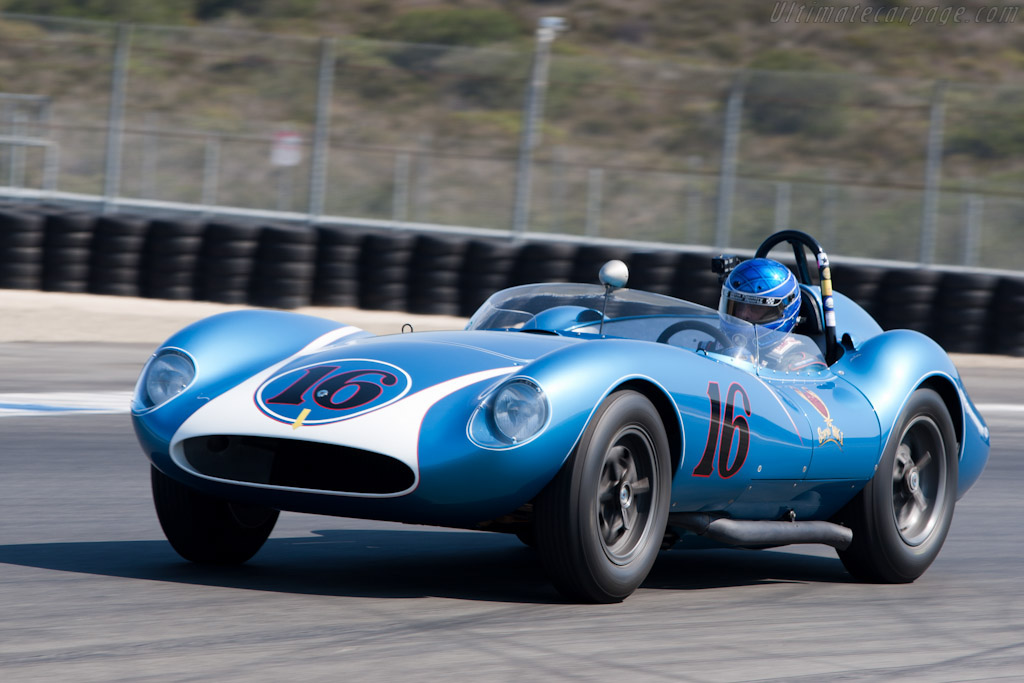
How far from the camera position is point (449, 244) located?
47.4ft

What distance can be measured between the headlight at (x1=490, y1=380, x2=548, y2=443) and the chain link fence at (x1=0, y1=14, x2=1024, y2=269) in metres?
12.6

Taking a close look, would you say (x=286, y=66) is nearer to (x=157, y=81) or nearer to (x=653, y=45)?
(x=157, y=81)

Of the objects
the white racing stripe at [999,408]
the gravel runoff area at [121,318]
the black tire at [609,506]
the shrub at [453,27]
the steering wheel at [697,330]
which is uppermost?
the shrub at [453,27]

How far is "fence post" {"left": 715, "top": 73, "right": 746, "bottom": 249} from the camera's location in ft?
54.8

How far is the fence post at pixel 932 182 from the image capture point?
16.4m

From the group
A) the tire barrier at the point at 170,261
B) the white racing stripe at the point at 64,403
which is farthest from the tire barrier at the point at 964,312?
the white racing stripe at the point at 64,403

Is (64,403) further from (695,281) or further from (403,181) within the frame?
(403,181)

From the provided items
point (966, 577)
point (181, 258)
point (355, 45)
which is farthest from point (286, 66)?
point (966, 577)

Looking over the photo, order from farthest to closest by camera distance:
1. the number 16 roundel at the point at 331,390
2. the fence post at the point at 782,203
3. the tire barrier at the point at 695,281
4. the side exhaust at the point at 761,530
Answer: the fence post at the point at 782,203, the tire barrier at the point at 695,281, the side exhaust at the point at 761,530, the number 16 roundel at the point at 331,390

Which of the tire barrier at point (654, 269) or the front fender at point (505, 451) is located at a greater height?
the front fender at point (505, 451)

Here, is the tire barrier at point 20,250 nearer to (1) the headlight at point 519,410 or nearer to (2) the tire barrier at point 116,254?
(2) the tire barrier at point 116,254

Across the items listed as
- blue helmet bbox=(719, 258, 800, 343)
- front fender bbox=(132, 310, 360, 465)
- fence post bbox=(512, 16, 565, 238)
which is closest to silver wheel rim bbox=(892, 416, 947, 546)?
blue helmet bbox=(719, 258, 800, 343)

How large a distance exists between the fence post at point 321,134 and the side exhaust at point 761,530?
12251 millimetres

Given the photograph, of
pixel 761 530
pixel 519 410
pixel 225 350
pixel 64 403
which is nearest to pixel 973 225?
pixel 64 403
